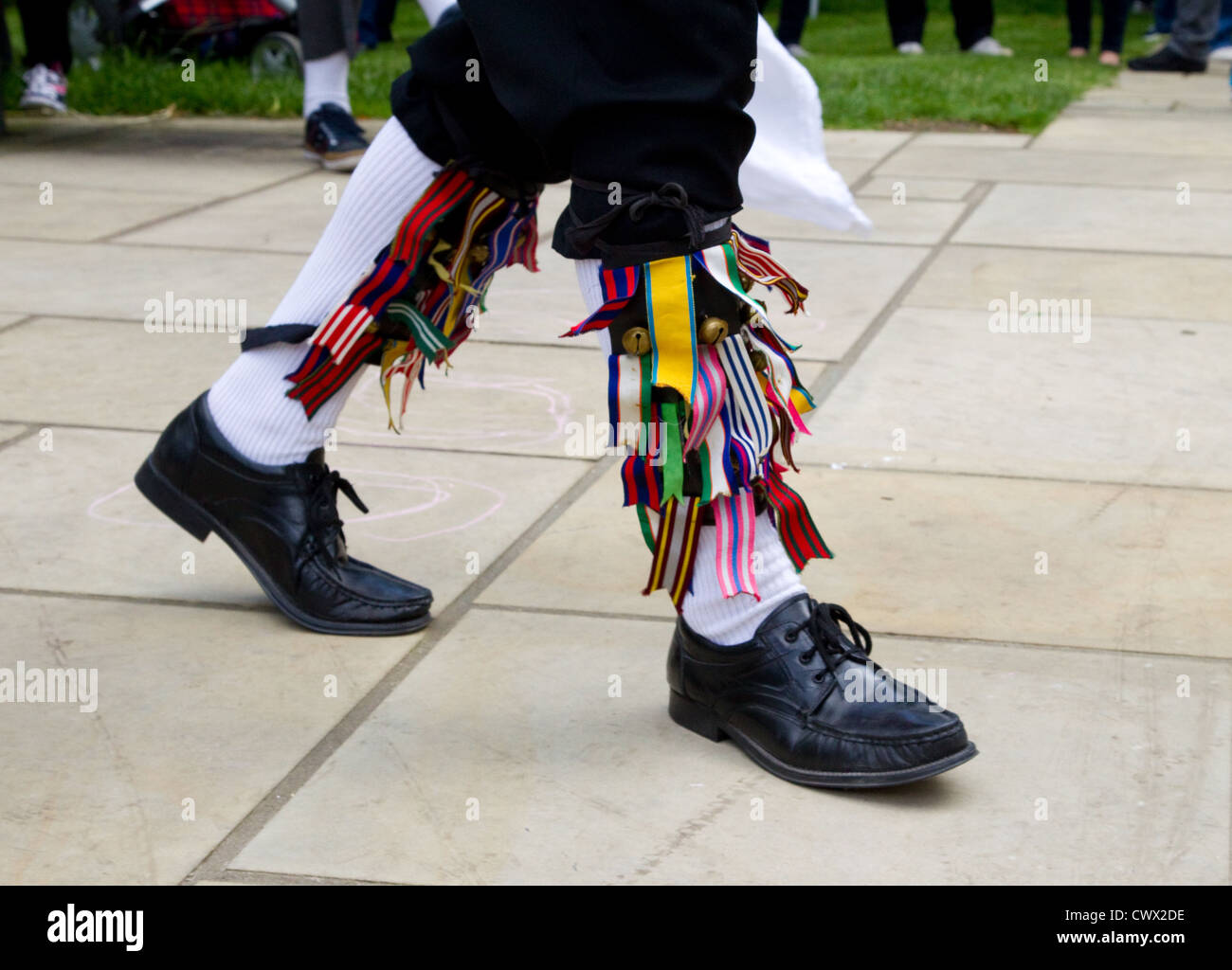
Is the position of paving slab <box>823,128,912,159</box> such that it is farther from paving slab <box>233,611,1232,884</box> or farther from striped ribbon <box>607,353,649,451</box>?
striped ribbon <box>607,353,649,451</box>

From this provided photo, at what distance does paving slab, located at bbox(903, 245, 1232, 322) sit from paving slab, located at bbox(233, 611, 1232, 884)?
1.96 m

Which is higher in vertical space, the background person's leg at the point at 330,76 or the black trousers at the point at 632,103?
the black trousers at the point at 632,103

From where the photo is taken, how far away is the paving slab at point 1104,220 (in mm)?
4617

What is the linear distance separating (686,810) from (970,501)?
112cm

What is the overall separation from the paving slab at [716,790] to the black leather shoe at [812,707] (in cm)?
3

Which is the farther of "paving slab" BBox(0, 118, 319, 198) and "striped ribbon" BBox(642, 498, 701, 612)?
"paving slab" BBox(0, 118, 319, 198)

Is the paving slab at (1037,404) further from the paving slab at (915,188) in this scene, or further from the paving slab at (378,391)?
the paving slab at (915,188)

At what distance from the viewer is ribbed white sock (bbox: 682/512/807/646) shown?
1915 mm

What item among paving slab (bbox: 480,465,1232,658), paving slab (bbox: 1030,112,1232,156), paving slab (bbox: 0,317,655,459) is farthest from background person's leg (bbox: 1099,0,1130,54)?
paving slab (bbox: 480,465,1232,658)

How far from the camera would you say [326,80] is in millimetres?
5738

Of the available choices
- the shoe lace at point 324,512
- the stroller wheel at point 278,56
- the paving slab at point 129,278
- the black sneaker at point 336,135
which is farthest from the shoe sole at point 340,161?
the shoe lace at point 324,512

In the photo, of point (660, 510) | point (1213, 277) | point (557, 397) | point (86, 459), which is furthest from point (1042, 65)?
point (660, 510)
